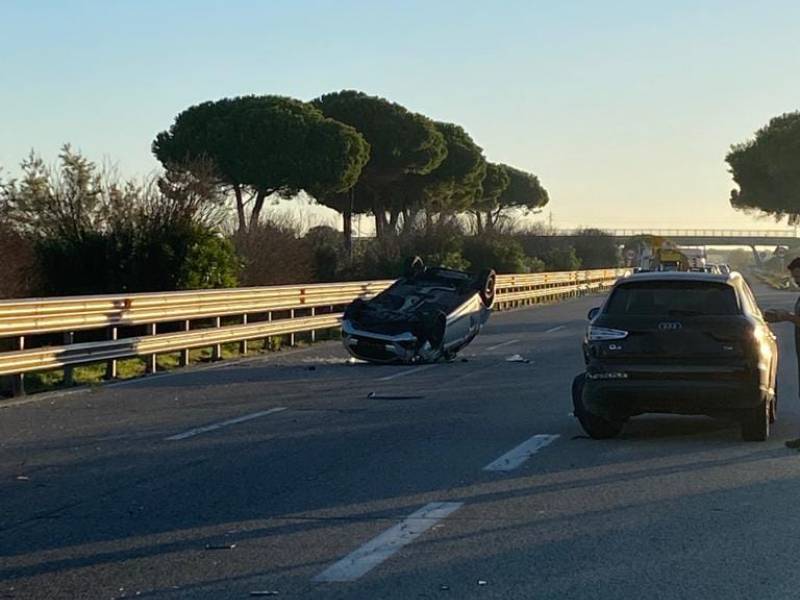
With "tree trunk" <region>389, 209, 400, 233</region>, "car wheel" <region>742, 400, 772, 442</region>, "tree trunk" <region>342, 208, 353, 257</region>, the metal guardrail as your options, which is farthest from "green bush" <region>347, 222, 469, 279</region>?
"car wheel" <region>742, 400, 772, 442</region>

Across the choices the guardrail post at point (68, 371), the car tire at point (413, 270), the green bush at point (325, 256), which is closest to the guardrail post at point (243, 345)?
the car tire at point (413, 270)

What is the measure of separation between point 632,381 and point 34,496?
5.03 meters

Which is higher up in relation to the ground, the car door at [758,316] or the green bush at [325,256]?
the green bush at [325,256]

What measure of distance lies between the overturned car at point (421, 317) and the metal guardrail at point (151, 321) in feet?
7.71

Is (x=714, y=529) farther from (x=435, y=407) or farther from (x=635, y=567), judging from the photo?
(x=435, y=407)

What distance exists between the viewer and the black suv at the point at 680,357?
1063 centimetres

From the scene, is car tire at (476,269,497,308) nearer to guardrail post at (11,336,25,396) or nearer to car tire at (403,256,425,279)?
car tire at (403,256,425,279)

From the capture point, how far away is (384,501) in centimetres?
829

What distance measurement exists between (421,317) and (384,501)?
37.2 ft

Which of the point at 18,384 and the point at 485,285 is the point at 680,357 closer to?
the point at 18,384

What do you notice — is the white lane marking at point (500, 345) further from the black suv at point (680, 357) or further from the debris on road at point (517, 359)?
the black suv at point (680, 357)

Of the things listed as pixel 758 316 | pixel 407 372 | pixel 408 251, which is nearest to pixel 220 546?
pixel 758 316

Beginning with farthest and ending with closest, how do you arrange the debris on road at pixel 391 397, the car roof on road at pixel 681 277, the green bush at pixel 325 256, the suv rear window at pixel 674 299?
the green bush at pixel 325 256 < the debris on road at pixel 391 397 < the car roof on road at pixel 681 277 < the suv rear window at pixel 674 299

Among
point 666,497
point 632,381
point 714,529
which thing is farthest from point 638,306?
point 714,529
